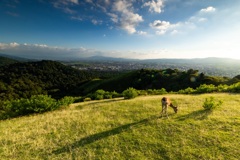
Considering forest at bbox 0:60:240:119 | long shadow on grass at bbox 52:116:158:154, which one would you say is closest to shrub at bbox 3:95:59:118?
forest at bbox 0:60:240:119

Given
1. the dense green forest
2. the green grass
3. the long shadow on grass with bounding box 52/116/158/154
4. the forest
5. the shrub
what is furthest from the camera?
the dense green forest

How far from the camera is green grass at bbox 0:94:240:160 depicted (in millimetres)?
8844

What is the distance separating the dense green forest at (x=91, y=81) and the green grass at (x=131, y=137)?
1563 inches

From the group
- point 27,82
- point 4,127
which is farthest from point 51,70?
point 4,127

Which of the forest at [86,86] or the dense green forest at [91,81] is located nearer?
the forest at [86,86]

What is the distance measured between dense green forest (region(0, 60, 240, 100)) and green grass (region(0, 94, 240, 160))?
39.7m

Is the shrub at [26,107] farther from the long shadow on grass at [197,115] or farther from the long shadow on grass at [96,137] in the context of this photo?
the long shadow on grass at [197,115]

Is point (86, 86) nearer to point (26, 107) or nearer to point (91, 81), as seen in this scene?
point (91, 81)

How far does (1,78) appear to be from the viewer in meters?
139

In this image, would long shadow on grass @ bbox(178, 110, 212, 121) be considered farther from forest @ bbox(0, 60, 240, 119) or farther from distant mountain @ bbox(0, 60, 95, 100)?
distant mountain @ bbox(0, 60, 95, 100)

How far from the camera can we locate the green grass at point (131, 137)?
29.0ft

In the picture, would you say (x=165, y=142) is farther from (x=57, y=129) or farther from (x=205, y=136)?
(x=57, y=129)

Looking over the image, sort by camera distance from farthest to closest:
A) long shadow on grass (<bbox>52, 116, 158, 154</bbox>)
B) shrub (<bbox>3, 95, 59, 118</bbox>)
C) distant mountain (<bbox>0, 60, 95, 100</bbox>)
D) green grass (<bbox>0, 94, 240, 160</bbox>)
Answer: distant mountain (<bbox>0, 60, 95, 100</bbox>)
shrub (<bbox>3, 95, 59, 118</bbox>)
long shadow on grass (<bbox>52, 116, 158, 154</bbox>)
green grass (<bbox>0, 94, 240, 160</bbox>)

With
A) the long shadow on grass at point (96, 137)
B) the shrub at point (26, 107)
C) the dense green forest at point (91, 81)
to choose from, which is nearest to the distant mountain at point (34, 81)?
the dense green forest at point (91, 81)
